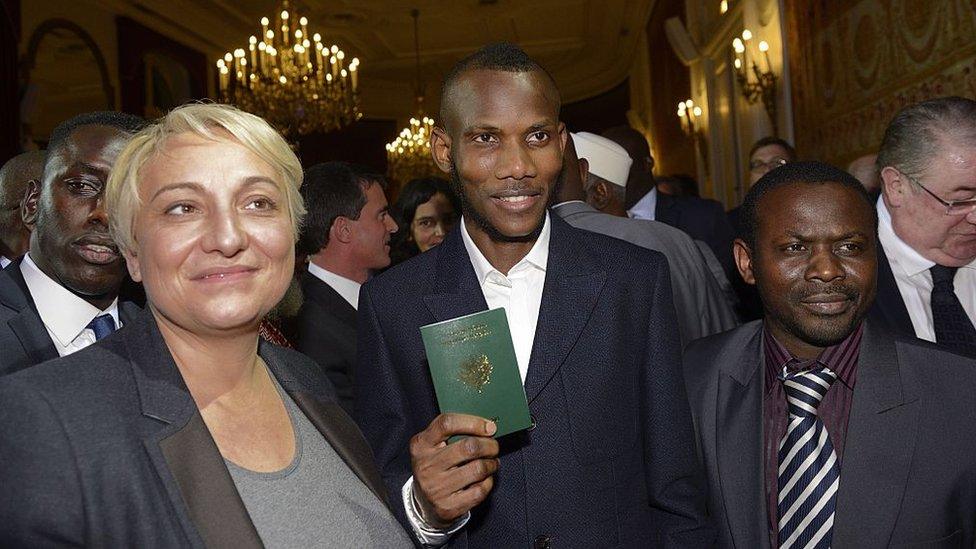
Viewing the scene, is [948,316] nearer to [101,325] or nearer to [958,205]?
[958,205]

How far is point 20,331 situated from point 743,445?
1.75m

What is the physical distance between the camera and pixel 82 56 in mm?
10516

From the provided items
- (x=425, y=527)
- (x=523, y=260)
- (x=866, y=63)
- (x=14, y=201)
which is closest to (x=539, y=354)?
(x=523, y=260)

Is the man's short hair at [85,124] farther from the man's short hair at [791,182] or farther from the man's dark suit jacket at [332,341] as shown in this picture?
the man's short hair at [791,182]

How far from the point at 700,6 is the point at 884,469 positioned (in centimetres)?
990

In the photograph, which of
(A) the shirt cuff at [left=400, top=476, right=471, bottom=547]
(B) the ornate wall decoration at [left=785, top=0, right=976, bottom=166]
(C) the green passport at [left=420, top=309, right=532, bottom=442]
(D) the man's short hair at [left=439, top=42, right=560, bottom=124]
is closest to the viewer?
(C) the green passport at [left=420, top=309, right=532, bottom=442]

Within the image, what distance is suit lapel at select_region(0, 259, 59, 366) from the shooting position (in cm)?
205

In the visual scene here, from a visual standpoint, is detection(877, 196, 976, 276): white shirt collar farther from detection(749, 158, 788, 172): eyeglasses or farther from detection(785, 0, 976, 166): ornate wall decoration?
detection(749, 158, 788, 172): eyeglasses

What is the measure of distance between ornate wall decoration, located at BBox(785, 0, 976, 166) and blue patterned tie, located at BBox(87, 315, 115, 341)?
14.4 feet

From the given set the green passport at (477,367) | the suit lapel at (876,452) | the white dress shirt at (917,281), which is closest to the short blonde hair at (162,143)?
the green passport at (477,367)

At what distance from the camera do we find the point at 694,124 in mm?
11422

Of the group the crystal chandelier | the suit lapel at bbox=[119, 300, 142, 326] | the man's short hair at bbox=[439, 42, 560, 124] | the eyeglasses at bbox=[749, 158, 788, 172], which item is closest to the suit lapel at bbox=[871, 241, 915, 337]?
the man's short hair at bbox=[439, 42, 560, 124]

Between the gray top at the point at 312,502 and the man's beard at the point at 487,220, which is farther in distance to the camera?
the man's beard at the point at 487,220

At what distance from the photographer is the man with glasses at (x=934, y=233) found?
2.50 metres
